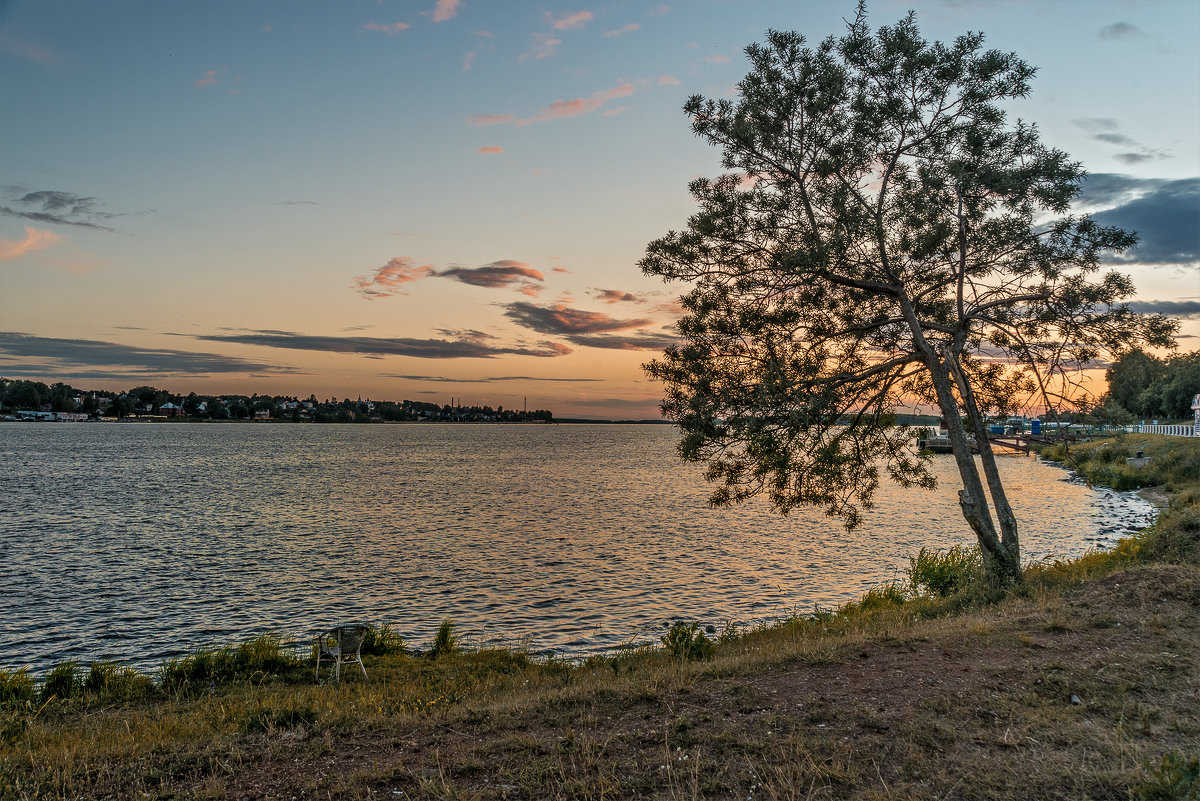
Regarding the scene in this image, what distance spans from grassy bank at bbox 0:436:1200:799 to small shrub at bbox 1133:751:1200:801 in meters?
0.02

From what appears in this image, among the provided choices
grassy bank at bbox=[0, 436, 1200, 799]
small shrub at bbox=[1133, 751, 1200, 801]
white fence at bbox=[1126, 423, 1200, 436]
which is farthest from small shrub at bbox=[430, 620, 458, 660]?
white fence at bbox=[1126, 423, 1200, 436]

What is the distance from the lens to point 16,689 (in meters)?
13.6

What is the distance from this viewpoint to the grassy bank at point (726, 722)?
685 cm

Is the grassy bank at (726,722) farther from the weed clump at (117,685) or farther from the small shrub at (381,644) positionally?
the small shrub at (381,644)

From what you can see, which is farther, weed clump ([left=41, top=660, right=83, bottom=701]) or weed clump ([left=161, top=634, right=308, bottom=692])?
weed clump ([left=161, top=634, right=308, bottom=692])

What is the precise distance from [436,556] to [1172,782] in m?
29.2

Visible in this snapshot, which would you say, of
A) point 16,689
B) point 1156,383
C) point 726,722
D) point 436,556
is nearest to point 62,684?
point 16,689

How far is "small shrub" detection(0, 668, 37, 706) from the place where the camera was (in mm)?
13027

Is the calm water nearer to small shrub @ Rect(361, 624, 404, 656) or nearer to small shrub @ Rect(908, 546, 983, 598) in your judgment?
small shrub @ Rect(361, 624, 404, 656)

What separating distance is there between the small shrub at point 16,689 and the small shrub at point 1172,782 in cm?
1698

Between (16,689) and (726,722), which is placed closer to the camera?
(726,722)

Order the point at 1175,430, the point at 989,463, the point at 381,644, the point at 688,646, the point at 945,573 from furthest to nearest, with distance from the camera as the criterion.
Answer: the point at 1175,430 < the point at 945,573 < the point at 381,644 < the point at 989,463 < the point at 688,646

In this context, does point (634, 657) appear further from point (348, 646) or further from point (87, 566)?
point (87, 566)

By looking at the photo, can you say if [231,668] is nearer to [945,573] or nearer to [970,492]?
[970,492]
